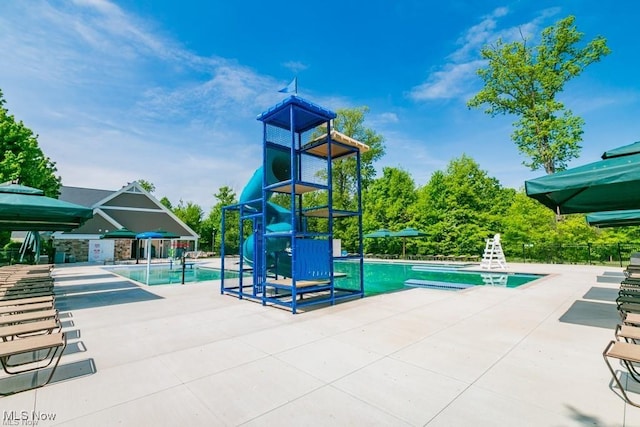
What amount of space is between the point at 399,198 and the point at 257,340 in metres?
24.9

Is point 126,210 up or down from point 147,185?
down

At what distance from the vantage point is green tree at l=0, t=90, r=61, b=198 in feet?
42.0

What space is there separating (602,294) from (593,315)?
311cm

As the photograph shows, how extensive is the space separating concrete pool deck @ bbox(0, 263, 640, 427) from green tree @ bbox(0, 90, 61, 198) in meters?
11.3

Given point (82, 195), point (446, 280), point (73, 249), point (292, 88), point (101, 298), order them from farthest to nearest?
point (82, 195), point (73, 249), point (446, 280), point (101, 298), point (292, 88)

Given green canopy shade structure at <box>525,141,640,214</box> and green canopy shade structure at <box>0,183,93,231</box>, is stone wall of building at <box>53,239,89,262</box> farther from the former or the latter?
green canopy shade structure at <box>525,141,640,214</box>

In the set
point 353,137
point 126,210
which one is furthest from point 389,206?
point 126,210

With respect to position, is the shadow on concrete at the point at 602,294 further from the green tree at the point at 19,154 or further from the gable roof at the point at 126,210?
the gable roof at the point at 126,210

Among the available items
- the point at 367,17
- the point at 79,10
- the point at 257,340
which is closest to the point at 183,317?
the point at 257,340

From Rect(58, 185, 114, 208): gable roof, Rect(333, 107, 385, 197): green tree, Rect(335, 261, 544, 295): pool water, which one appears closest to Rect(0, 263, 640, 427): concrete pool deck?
Rect(335, 261, 544, 295): pool water

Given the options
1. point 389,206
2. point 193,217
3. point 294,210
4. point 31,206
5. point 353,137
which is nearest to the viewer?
point 31,206

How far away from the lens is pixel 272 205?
8.16 meters

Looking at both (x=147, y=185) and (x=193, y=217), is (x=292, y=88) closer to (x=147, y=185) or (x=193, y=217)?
(x=193, y=217)

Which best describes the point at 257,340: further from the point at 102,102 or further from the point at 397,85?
the point at 397,85
